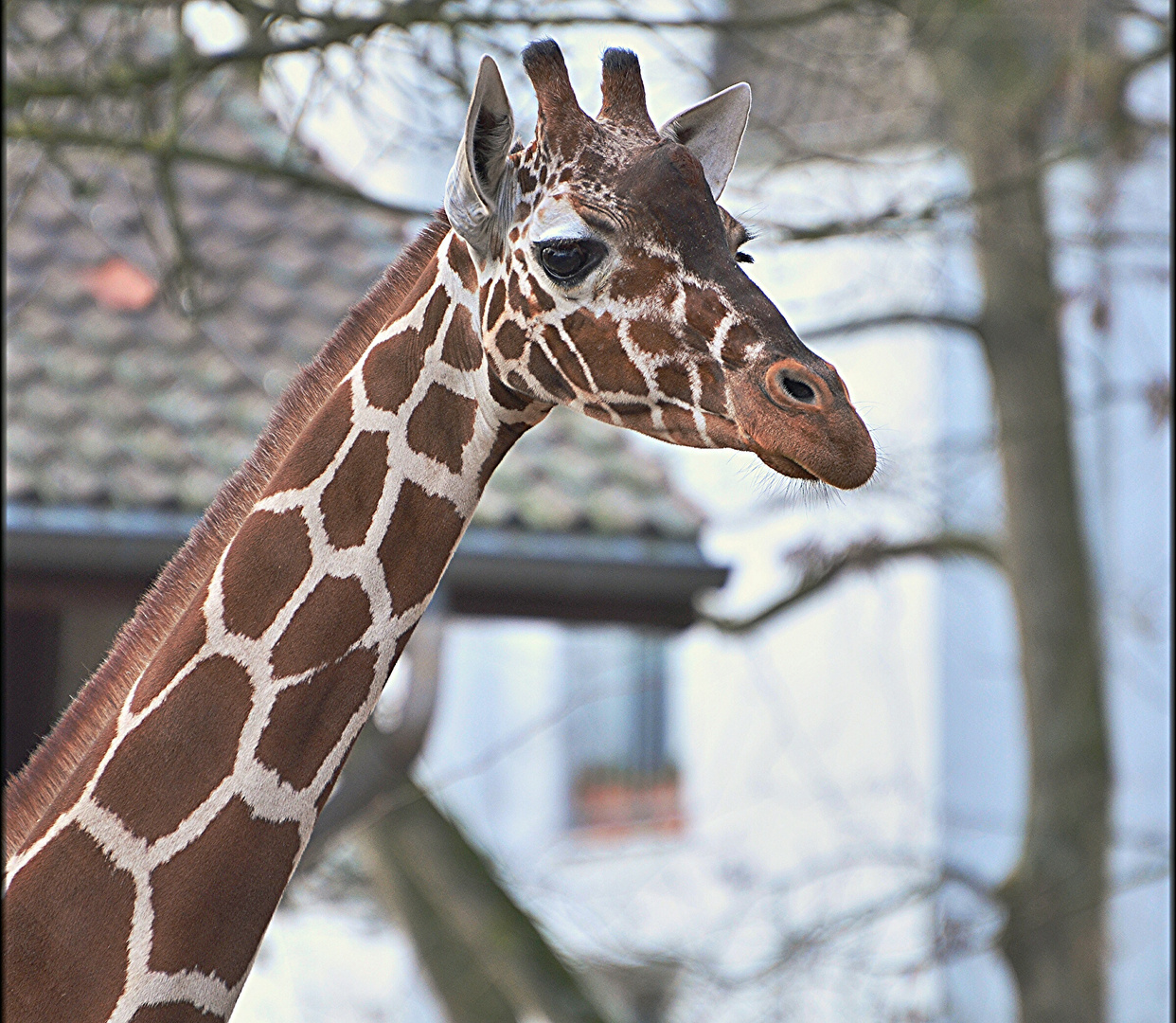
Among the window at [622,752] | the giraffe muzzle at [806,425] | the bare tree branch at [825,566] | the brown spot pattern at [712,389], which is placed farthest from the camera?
the window at [622,752]

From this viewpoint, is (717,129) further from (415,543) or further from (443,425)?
(415,543)

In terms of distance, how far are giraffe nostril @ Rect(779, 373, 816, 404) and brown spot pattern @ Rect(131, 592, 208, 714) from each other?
0.92 meters

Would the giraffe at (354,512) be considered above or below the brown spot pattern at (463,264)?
below

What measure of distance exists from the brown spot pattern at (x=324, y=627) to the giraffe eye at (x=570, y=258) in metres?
0.54

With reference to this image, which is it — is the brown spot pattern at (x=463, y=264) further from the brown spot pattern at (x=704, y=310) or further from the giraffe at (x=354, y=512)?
the brown spot pattern at (x=704, y=310)

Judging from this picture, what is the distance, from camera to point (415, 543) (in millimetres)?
2121

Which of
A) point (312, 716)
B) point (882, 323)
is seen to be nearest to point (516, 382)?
point (312, 716)

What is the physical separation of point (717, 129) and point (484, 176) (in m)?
0.47

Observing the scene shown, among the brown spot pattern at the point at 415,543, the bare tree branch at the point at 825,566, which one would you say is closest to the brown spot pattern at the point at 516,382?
A: the brown spot pattern at the point at 415,543

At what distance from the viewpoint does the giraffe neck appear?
6.48 feet

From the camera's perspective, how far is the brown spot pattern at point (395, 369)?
2158 mm

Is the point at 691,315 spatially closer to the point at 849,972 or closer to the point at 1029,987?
the point at 849,972

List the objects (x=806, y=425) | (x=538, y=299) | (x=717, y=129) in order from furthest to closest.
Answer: (x=717, y=129) < (x=538, y=299) < (x=806, y=425)

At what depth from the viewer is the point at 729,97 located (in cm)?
230
